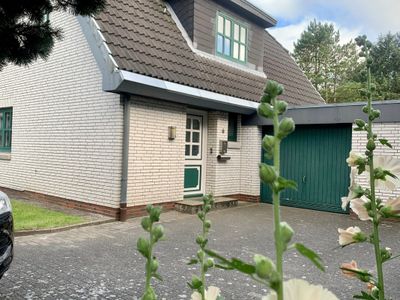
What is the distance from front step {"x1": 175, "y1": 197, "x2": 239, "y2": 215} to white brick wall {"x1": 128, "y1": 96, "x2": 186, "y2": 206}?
0.88ft

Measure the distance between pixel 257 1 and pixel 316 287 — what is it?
12622 millimetres

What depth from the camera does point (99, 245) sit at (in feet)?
20.7

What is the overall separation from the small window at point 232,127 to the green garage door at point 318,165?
1526 millimetres

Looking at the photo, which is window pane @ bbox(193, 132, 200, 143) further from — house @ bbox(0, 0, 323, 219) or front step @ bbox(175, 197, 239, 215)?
front step @ bbox(175, 197, 239, 215)

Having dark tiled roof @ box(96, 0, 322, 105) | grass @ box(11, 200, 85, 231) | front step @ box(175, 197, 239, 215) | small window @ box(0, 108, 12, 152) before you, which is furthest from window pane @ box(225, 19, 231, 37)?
small window @ box(0, 108, 12, 152)

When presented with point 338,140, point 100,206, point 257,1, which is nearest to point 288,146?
point 338,140

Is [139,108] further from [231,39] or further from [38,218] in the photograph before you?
[231,39]

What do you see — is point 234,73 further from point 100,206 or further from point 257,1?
point 100,206

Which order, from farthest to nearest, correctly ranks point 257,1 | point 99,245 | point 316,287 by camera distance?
point 257,1
point 99,245
point 316,287

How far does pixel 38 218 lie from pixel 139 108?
3.14 metres

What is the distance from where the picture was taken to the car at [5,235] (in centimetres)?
380

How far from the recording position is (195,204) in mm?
9383

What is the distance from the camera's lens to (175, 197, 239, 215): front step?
9.28m

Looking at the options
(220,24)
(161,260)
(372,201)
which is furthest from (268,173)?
(220,24)
